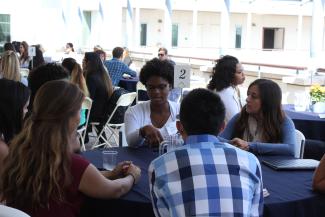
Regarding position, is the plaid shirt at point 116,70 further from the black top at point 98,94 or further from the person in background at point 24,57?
the person in background at point 24,57

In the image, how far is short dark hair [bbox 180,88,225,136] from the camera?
1600 mm

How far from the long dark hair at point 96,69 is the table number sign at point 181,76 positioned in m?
2.24

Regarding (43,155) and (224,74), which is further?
(224,74)

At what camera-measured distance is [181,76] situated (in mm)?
3553


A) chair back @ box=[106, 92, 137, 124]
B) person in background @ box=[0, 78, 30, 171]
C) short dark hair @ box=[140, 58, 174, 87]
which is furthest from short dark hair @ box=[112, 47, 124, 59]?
person in background @ box=[0, 78, 30, 171]

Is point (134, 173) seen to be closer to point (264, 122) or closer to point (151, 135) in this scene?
point (151, 135)

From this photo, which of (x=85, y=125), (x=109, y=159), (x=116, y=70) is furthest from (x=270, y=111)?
(x=116, y=70)

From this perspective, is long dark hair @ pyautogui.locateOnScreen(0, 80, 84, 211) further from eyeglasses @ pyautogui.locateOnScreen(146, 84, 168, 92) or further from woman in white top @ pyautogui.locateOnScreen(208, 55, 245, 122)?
woman in white top @ pyautogui.locateOnScreen(208, 55, 245, 122)

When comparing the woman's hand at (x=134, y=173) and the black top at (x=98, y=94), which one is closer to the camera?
the woman's hand at (x=134, y=173)

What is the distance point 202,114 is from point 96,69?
4381 mm

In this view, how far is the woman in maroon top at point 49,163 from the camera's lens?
5.67ft

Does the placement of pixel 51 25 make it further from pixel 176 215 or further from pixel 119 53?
pixel 176 215

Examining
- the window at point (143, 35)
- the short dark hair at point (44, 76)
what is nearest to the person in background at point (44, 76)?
the short dark hair at point (44, 76)

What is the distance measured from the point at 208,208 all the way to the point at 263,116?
148 cm
